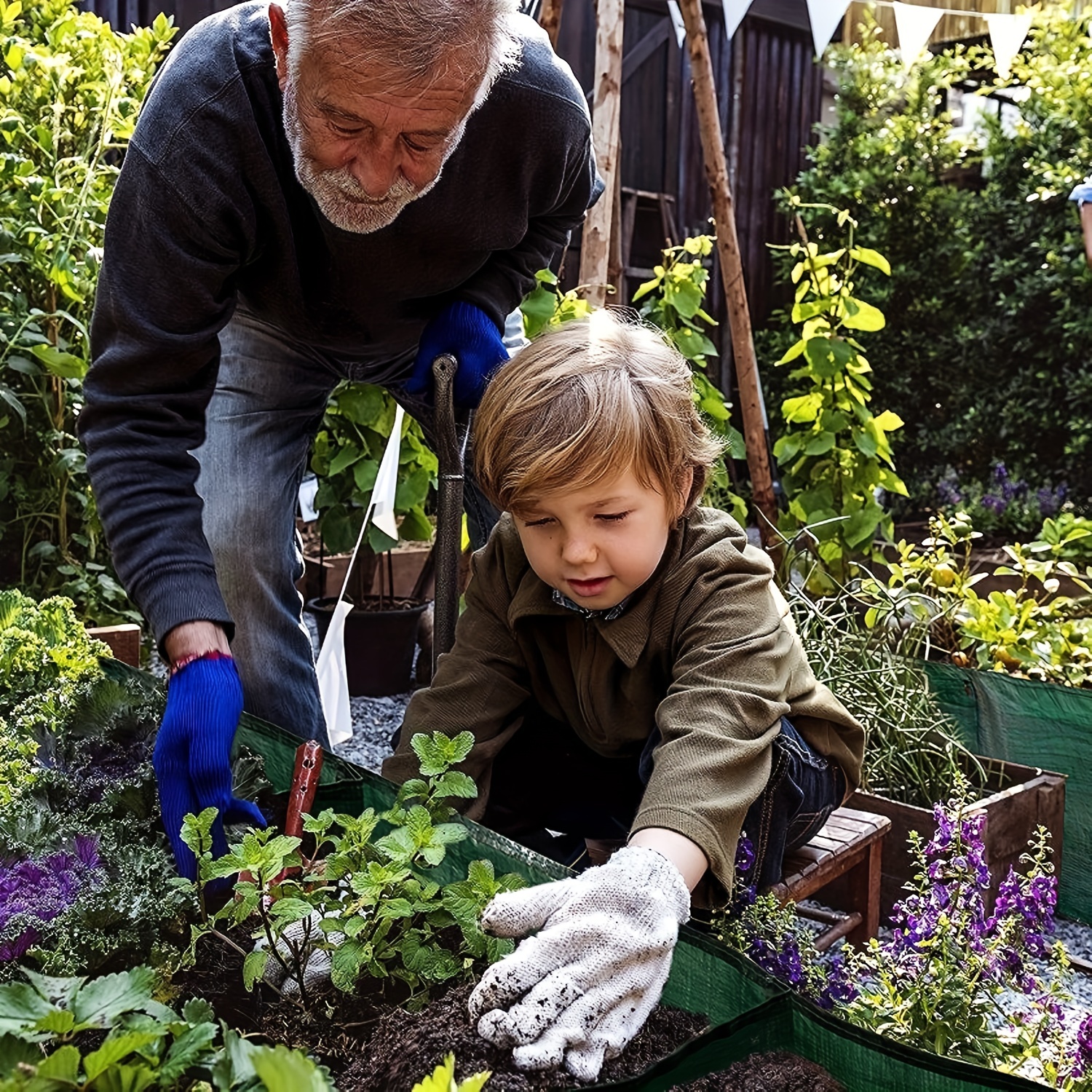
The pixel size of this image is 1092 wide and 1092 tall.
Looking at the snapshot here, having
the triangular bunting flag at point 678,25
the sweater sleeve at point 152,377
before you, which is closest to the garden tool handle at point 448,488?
the sweater sleeve at point 152,377

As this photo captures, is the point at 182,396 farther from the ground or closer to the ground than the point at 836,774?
farther from the ground

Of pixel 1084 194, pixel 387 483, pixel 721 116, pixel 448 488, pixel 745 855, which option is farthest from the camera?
pixel 721 116

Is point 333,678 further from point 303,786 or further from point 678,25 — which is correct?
point 678,25

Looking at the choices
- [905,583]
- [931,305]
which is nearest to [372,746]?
[905,583]

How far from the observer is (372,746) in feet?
10.5

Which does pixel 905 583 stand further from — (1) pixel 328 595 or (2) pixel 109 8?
(2) pixel 109 8

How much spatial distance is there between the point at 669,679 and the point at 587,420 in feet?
1.35

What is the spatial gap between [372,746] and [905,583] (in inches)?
56.6

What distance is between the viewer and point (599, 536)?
58.2 inches

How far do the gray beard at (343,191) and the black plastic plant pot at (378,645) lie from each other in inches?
80.5

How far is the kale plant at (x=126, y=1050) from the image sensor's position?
754 mm

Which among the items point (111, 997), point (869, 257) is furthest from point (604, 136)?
point (111, 997)

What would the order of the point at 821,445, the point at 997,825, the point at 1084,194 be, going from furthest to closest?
the point at 1084,194, the point at 821,445, the point at 997,825

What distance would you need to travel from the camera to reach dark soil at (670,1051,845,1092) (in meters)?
0.98
